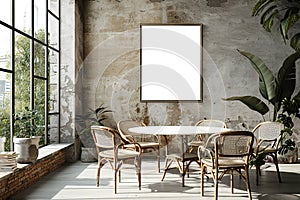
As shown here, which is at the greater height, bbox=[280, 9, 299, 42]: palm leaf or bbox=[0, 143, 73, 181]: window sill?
bbox=[280, 9, 299, 42]: palm leaf

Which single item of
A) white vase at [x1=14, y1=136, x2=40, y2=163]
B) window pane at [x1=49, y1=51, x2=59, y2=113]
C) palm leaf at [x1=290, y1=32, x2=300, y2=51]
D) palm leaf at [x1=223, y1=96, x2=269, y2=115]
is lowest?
white vase at [x1=14, y1=136, x2=40, y2=163]

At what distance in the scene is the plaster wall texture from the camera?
789cm

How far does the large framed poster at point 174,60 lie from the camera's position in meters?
7.88

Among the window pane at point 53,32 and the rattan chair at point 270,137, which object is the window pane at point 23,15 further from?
the rattan chair at point 270,137

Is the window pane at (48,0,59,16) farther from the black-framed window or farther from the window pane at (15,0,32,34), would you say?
the window pane at (15,0,32,34)

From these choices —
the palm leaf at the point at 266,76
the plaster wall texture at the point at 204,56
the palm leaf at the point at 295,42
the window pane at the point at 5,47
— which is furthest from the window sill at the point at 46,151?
the palm leaf at the point at 295,42

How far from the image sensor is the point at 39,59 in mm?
6469

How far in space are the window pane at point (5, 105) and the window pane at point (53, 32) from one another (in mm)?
2291

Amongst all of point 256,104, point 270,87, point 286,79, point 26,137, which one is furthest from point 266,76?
point 26,137

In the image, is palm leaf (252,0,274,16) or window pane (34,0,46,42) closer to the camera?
window pane (34,0,46,42)

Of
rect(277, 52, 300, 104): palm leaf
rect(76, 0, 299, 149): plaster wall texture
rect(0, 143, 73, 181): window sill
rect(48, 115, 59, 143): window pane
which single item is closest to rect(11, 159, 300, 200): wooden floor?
rect(0, 143, 73, 181): window sill

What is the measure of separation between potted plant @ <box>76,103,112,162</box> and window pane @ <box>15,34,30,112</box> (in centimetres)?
176

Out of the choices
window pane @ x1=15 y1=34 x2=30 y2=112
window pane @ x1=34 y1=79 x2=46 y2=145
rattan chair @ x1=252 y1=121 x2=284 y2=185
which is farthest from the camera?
window pane @ x1=34 y1=79 x2=46 y2=145

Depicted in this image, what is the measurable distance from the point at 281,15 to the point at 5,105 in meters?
5.35
